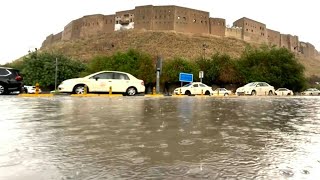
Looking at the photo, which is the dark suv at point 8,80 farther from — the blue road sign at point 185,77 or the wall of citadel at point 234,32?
the wall of citadel at point 234,32

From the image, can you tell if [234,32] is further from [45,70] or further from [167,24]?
[45,70]

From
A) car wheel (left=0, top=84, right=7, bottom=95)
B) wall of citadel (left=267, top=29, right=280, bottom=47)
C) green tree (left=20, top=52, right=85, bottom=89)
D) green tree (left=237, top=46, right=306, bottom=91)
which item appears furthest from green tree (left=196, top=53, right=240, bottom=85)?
wall of citadel (left=267, top=29, right=280, bottom=47)

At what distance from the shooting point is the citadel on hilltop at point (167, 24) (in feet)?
371

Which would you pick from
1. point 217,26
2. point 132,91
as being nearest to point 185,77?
point 132,91

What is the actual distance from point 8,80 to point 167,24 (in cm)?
9648

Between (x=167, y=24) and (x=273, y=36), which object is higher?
(x=167, y=24)

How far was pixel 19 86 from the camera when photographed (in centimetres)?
1952

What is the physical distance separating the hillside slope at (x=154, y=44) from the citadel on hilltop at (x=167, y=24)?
294cm

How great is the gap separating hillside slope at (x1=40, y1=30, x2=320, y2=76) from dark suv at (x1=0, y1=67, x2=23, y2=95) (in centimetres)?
8041

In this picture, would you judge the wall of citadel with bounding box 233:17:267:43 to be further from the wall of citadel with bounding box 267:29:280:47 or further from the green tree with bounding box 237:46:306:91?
the green tree with bounding box 237:46:306:91

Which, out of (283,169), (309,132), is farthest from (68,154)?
(309,132)

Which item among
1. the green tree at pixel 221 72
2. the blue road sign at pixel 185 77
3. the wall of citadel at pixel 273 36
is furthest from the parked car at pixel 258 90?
the wall of citadel at pixel 273 36

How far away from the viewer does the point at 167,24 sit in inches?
4441

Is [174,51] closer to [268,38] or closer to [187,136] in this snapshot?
[268,38]
